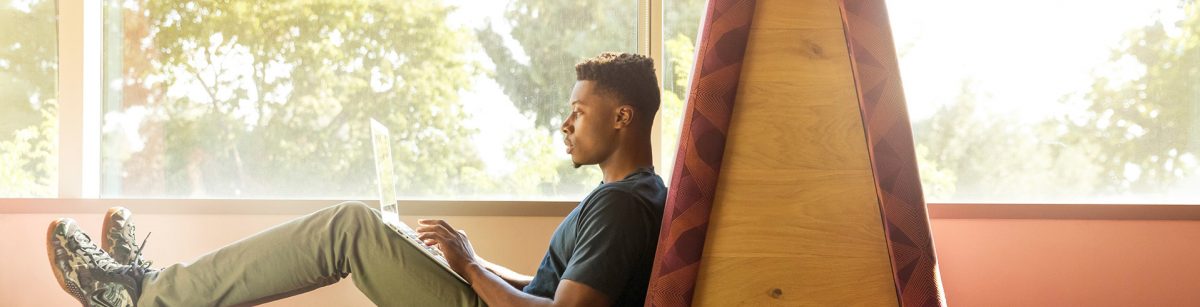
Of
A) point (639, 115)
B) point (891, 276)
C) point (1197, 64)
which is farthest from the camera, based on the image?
point (1197, 64)

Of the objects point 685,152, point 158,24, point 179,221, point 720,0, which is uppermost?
point 158,24

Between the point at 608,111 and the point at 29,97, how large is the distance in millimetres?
2267

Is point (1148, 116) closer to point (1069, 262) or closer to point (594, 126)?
point (1069, 262)

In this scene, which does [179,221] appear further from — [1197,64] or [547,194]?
[1197,64]

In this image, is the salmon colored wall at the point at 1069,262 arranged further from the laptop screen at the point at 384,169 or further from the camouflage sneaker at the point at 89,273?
the camouflage sneaker at the point at 89,273

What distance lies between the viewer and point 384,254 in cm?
164

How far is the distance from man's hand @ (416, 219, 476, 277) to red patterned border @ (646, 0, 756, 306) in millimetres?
563

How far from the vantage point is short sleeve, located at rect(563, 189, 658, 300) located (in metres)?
1.42

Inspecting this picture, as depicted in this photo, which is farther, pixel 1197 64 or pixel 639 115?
pixel 1197 64

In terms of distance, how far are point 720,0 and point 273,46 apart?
2.12m

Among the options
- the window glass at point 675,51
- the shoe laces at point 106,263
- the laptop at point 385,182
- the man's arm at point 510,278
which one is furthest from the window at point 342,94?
the shoe laces at point 106,263

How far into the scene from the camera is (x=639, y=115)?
170 centimetres

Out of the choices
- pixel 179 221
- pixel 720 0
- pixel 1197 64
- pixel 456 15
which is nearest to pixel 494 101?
pixel 456 15

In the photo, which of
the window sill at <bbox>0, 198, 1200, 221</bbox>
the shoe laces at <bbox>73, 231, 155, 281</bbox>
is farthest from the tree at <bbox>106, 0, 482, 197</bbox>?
the shoe laces at <bbox>73, 231, 155, 281</bbox>
